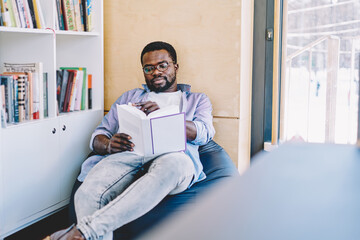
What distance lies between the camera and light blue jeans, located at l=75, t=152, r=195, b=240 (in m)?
1.64

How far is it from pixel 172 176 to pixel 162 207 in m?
0.14

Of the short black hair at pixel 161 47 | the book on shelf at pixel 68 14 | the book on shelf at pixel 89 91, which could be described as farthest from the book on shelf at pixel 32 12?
the short black hair at pixel 161 47

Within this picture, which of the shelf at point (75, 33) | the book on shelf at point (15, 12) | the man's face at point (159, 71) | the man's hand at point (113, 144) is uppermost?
the book on shelf at point (15, 12)

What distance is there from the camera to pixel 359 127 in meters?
0.52

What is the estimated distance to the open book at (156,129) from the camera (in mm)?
1896

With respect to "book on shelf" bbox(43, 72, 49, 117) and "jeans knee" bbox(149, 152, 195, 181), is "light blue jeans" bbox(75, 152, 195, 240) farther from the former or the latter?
"book on shelf" bbox(43, 72, 49, 117)

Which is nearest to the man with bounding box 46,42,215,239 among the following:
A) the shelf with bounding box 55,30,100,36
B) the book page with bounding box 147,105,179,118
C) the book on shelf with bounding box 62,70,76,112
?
the book page with bounding box 147,105,179,118

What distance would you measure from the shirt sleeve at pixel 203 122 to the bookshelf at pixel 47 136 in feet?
2.24

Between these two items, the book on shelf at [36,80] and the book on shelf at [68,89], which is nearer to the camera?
the book on shelf at [36,80]

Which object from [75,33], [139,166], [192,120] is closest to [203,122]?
[192,120]

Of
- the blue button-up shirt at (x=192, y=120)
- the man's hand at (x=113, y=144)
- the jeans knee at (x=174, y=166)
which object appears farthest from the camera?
the blue button-up shirt at (x=192, y=120)

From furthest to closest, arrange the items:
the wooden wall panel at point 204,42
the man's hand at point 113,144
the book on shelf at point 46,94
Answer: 1. the wooden wall panel at point 204,42
2. the book on shelf at point 46,94
3. the man's hand at point 113,144

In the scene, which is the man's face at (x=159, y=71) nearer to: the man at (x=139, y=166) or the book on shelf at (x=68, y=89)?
the man at (x=139, y=166)

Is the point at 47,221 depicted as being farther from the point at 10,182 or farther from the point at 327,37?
the point at 327,37
